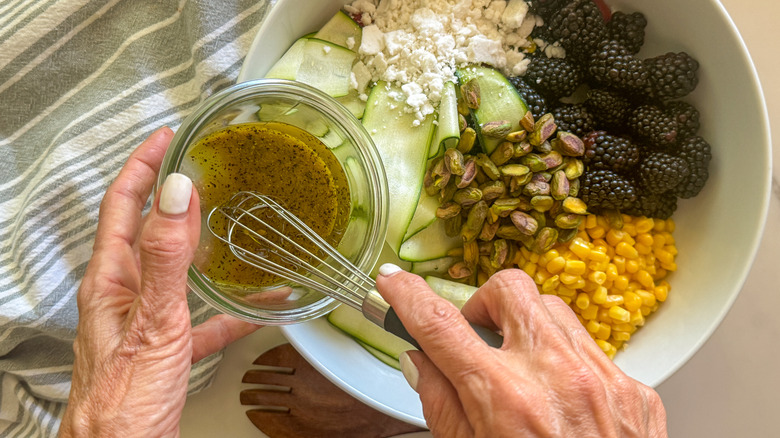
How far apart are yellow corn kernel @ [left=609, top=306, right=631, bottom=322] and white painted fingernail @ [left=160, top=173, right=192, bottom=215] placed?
2.46 ft

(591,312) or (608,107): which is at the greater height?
(608,107)

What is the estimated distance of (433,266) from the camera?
42.1 inches

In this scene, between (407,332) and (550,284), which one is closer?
(407,332)

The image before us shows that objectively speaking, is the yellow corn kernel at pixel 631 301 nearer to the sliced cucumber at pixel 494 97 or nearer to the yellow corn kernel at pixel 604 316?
the yellow corn kernel at pixel 604 316

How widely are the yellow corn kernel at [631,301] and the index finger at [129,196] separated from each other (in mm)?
848

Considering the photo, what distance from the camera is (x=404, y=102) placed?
3.23 ft

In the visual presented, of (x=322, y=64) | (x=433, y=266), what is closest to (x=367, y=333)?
(x=433, y=266)

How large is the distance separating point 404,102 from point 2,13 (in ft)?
2.42

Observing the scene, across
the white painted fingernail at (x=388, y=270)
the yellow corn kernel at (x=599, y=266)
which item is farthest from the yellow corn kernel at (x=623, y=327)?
the white painted fingernail at (x=388, y=270)

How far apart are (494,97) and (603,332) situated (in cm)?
47

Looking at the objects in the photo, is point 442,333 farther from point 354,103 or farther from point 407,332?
point 354,103

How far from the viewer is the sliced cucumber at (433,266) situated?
1054 mm

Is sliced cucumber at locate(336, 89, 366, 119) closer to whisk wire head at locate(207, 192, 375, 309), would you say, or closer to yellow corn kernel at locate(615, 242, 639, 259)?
whisk wire head at locate(207, 192, 375, 309)

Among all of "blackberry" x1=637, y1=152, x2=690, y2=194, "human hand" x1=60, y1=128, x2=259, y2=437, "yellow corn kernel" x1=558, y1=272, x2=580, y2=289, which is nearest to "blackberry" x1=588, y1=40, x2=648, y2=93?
"blackberry" x1=637, y1=152, x2=690, y2=194
